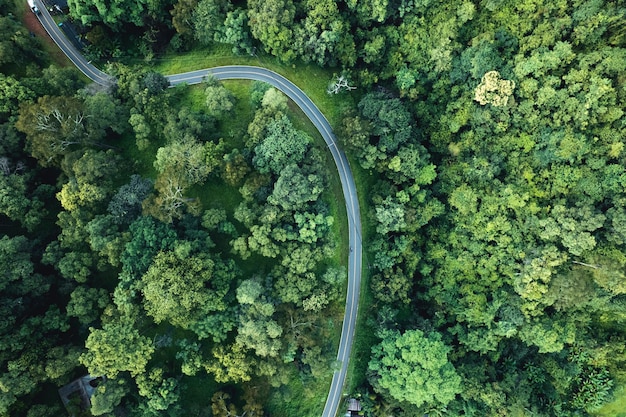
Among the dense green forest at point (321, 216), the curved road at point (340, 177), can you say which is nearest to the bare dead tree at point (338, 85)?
the dense green forest at point (321, 216)

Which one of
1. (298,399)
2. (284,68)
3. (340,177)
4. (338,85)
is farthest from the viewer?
(284,68)

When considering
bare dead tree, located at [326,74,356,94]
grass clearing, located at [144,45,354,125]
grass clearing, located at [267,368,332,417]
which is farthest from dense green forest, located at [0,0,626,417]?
bare dead tree, located at [326,74,356,94]

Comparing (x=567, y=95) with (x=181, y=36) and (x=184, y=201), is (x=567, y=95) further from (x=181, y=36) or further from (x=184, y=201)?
(x=181, y=36)

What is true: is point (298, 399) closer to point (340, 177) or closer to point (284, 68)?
point (340, 177)

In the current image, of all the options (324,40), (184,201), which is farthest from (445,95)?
(184,201)

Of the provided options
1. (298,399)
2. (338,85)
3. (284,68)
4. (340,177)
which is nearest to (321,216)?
(340,177)

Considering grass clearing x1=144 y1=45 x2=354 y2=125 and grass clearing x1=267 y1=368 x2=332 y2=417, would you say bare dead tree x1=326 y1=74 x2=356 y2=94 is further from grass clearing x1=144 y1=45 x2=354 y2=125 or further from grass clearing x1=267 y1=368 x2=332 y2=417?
grass clearing x1=267 y1=368 x2=332 y2=417
